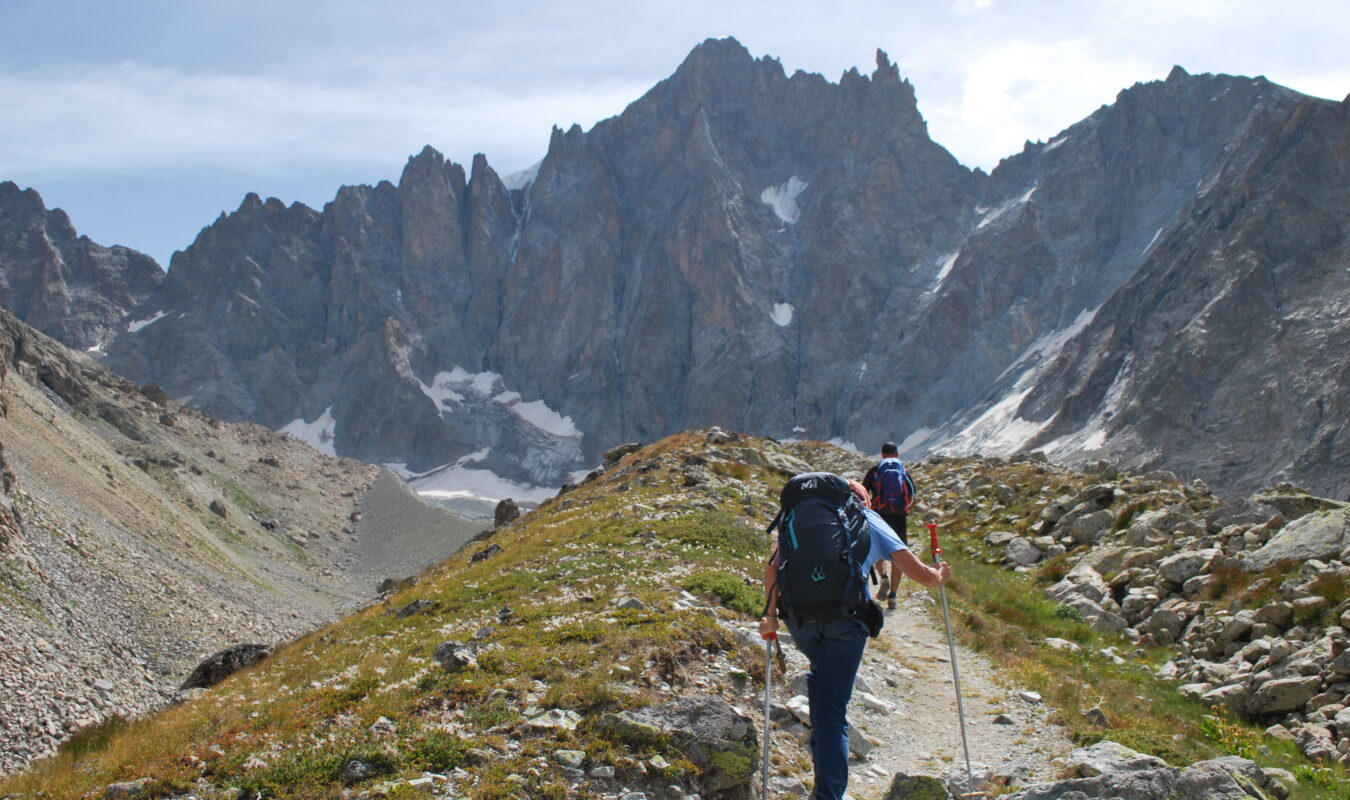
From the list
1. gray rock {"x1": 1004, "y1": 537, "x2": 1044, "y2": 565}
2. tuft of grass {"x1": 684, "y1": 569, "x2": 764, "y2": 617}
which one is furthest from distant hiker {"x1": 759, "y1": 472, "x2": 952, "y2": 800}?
gray rock {"x1": 1004, "y1": 537, "x2": 1044, "y2": 565}

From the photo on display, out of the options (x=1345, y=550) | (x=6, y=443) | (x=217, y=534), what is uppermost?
(x=1345, y=550)

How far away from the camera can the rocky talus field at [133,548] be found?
1315 inches

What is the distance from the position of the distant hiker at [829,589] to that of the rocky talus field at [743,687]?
5.60 feet

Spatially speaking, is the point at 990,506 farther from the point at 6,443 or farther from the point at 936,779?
the point at 6,443

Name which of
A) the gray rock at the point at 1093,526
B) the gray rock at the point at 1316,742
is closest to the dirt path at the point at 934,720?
the gray rock at the point at 1316,742

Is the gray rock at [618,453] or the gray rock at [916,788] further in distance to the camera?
the gray rock at [618,453]

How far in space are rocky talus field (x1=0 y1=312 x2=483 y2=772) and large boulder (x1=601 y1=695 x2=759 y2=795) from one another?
14044 millimetres

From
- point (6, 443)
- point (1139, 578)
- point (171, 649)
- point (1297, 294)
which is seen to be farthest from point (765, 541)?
point (1297, 294)

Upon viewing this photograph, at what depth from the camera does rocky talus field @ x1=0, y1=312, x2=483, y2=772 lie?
3341 centimetres

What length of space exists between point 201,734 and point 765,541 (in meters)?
16.6

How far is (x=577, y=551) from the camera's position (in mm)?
23141

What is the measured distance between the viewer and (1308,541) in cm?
1838

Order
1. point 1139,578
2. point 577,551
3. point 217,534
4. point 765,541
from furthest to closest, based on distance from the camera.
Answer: point 217,534
point 765,541
point 577,551
point 1139,578

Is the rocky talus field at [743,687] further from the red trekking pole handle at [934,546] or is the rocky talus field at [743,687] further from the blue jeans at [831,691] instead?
the red trekking pole handle at [934,546]
